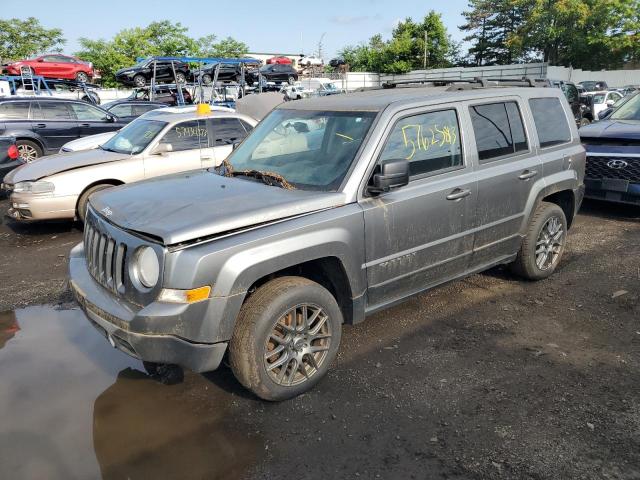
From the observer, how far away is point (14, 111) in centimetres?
1180

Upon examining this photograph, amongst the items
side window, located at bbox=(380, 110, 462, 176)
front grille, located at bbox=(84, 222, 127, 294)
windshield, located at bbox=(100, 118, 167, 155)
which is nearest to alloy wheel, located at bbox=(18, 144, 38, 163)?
windshield, located at bbox=(100, 118, 167, 155)

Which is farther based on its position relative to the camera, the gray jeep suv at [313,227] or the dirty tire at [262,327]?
the dirty tire at [262,327]

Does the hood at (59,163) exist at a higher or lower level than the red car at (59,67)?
lower

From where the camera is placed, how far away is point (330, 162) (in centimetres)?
370

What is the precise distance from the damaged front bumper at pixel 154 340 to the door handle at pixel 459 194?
2.03 meters

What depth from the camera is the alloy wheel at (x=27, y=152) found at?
36.3ft

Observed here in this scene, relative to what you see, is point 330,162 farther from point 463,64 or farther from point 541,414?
point 463,64

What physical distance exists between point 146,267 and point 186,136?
209 inches

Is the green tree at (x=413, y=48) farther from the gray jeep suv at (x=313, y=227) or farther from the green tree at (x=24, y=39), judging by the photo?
the gray jeep suv at (x=313, y=227)

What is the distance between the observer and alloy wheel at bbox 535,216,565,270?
5008 mm

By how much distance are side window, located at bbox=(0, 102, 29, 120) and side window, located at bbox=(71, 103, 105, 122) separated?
1.00 metres

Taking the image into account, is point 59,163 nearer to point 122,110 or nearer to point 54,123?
point 54,123

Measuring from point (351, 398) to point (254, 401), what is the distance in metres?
0.62

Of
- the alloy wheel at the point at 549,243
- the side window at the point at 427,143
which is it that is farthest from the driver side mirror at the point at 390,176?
the alloy wheel at the point at 549,243
